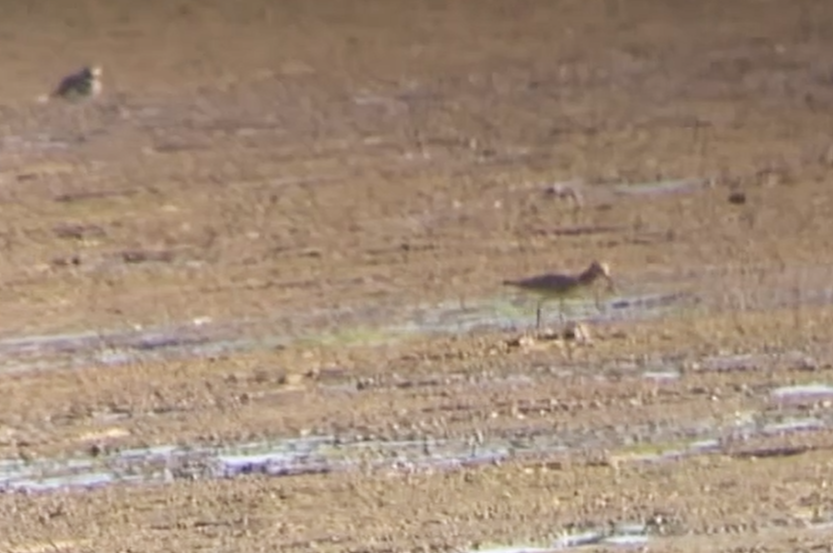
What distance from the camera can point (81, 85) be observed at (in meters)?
0.43

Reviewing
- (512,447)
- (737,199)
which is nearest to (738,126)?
(737,199)

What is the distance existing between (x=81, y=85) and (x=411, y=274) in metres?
0.12

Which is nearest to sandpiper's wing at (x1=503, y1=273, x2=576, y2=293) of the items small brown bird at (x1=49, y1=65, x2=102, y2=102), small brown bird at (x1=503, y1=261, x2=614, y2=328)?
small brown bird at (x1=503, y1=261, x2=614, y2=328)

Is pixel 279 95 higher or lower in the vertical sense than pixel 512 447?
higher

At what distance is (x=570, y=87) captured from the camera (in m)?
0.44

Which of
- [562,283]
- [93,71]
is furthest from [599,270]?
[93,71]

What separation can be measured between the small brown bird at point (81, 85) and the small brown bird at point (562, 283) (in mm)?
141

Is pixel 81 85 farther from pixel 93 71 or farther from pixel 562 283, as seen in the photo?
pixel 562 283

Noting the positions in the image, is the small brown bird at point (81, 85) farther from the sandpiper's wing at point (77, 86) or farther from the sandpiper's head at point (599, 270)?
the sandpiper's head at point (599, 270)

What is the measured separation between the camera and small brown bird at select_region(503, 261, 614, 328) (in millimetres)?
457

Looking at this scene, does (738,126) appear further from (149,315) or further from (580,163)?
(149,315)

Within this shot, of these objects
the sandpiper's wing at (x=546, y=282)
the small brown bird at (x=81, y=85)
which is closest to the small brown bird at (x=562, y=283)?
the sandpiper's wing at (x=546, y=282)

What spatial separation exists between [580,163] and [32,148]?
0.55 feet

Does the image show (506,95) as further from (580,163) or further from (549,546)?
(549,546)
